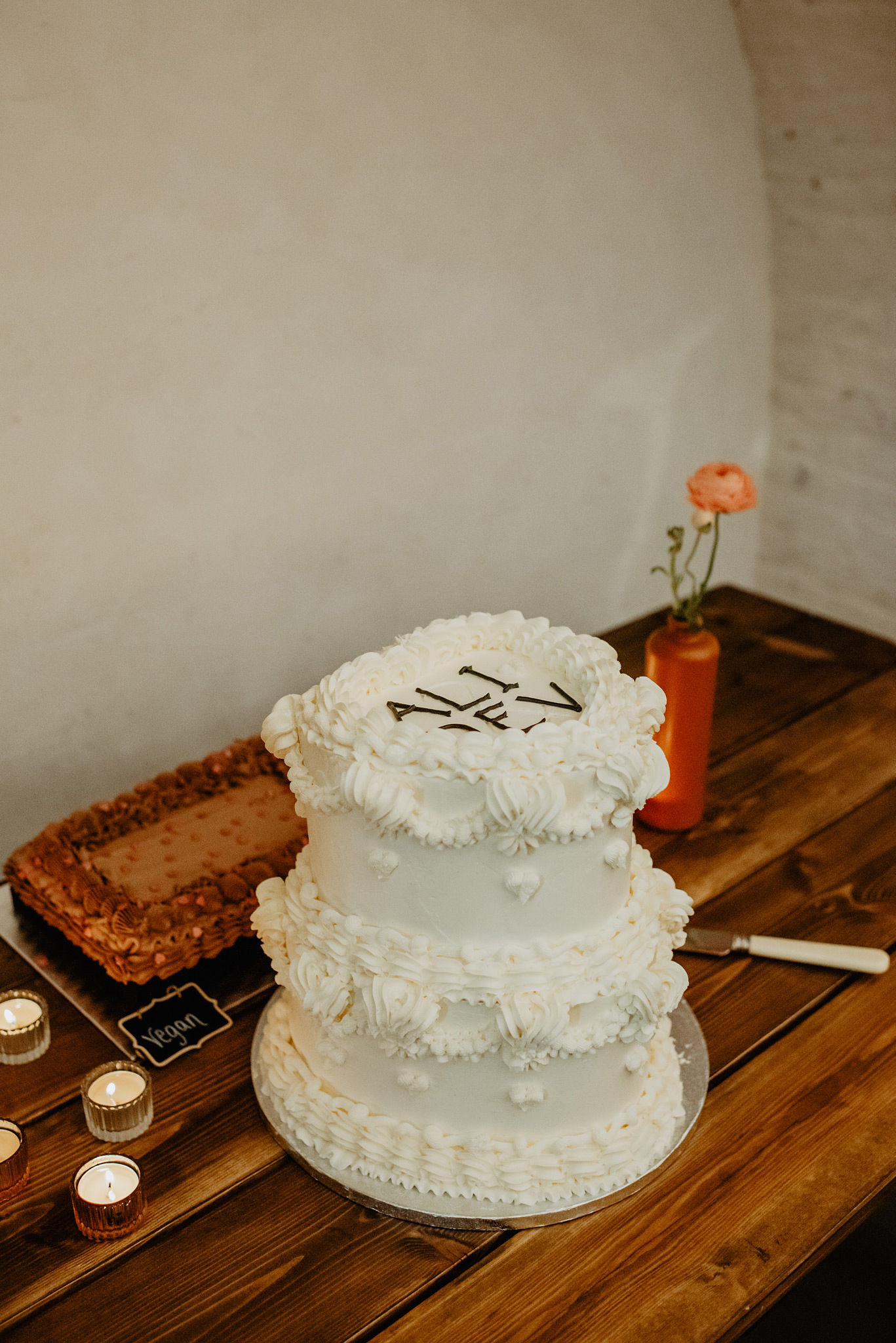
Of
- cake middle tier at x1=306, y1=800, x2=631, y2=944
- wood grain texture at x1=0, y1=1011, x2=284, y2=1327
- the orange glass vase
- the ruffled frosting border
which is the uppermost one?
the ruffled frosting border

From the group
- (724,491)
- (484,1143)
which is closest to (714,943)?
(484,1143)

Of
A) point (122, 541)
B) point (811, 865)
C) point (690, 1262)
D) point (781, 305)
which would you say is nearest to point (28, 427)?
point (122, 541)

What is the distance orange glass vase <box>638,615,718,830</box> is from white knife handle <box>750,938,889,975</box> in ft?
0.88

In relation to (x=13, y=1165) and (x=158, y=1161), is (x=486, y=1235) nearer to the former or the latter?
(x=158, y=1161)

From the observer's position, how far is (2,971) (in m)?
1.47

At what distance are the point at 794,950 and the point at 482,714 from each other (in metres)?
0.60

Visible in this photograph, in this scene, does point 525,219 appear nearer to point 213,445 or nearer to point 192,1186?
point 213,445

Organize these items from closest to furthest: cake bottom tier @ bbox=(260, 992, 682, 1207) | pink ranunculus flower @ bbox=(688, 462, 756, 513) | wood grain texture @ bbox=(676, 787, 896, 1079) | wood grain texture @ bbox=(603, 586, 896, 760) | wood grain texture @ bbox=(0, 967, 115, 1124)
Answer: cake bottom tier @ bbox=(260, 992, 682, 1207) < wood grain texture @ bbox=(0, 967, 115, 1124) < wood grain texture @ bbox=(676, 787, 896, 1079) < pink ranunculus flower @ bbox=(688, 462, 756, 513) < wood grain texture @ bbox=(603, 586, 896, 760)

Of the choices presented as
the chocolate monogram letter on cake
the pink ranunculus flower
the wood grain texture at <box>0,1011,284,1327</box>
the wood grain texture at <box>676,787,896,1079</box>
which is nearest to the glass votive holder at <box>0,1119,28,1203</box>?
the wood grain texture at <box>0,1011,284,1327</box>

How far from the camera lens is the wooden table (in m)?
1.05

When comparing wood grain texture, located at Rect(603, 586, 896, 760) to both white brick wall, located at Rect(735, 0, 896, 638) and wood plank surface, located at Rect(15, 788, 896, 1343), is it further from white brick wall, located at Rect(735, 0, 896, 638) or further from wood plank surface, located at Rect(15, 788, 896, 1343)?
white brick wall, located at Rect(735, 0, 896, 638)

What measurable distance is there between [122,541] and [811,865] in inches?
48.1

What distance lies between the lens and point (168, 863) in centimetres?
153

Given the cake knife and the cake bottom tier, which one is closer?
the cake bottom tier
